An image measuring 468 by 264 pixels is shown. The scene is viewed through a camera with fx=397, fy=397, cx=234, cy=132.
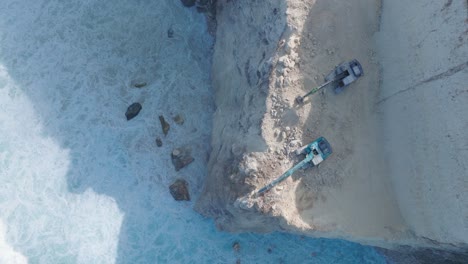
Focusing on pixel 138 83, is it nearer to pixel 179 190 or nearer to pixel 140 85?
pixel 140 85

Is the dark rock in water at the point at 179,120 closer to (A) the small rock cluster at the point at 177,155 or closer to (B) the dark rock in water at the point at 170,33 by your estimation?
(A) the small rock cluster at the point at 177,155

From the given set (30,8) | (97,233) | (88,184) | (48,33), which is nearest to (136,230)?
(97,233)

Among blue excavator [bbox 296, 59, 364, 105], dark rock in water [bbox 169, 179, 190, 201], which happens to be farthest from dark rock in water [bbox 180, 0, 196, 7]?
blue excavator [bbox 296, 59, 364, 105]

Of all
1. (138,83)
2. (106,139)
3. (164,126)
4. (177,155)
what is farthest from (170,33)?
(177,155)

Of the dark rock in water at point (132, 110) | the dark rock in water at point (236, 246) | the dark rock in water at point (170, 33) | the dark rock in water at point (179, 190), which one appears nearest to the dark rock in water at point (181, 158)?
the dark rock in water at point (179, 190)

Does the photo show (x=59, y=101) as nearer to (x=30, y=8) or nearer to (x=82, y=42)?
(x=82, y=42)

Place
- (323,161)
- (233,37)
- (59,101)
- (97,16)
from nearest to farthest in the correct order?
(323,161) → (233,37) → (59,101) → (97,16)

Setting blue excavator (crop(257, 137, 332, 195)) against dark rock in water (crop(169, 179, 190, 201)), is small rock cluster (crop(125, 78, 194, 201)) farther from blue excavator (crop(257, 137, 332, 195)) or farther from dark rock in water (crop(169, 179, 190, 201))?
blue excavator (crop(257, 137, 332, 195))
